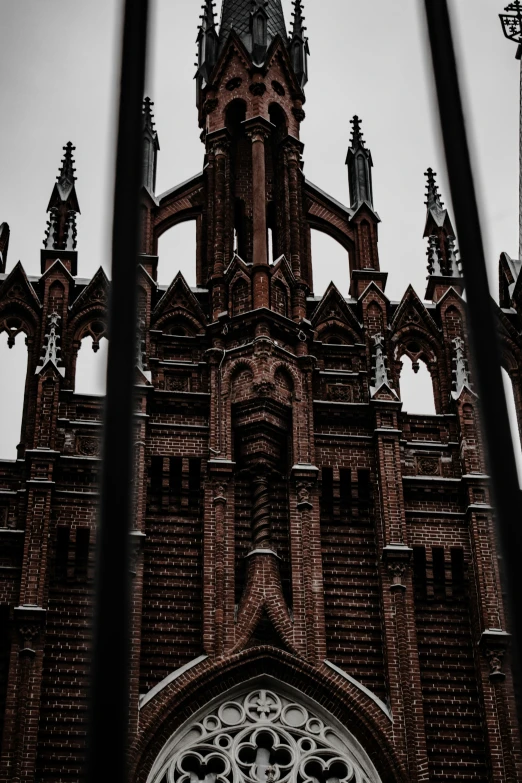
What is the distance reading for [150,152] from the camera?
2591 centimetres

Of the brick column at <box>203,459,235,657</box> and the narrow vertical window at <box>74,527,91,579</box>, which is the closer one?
the brick column at <box>203,459,235,657</box>

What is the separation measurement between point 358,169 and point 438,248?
235cm

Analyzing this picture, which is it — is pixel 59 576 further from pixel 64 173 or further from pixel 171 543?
pixel 64 173

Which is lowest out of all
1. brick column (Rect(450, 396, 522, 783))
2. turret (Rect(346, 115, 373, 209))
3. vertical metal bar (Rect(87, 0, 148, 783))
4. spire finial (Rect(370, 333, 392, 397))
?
vertical metal bar (Rect(87, 0, 148, 783))

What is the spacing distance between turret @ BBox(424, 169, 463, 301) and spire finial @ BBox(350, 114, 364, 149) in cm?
147

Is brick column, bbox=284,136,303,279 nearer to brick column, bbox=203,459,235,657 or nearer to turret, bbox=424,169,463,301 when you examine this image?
turret, bbox=424,169,463,301

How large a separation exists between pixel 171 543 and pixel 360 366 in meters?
4.59

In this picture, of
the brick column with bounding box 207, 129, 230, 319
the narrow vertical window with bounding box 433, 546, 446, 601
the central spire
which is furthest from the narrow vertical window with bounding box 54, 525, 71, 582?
the central spire

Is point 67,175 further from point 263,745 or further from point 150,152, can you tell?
point 263,745

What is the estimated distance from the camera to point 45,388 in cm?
2131

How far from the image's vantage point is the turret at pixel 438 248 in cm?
2422

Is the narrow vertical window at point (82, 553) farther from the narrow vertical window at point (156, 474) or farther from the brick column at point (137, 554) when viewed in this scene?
the narrow vertical window at point (156, 474)

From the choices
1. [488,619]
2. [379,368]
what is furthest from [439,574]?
[379,368]

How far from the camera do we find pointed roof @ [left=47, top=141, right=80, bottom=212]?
24422mm
